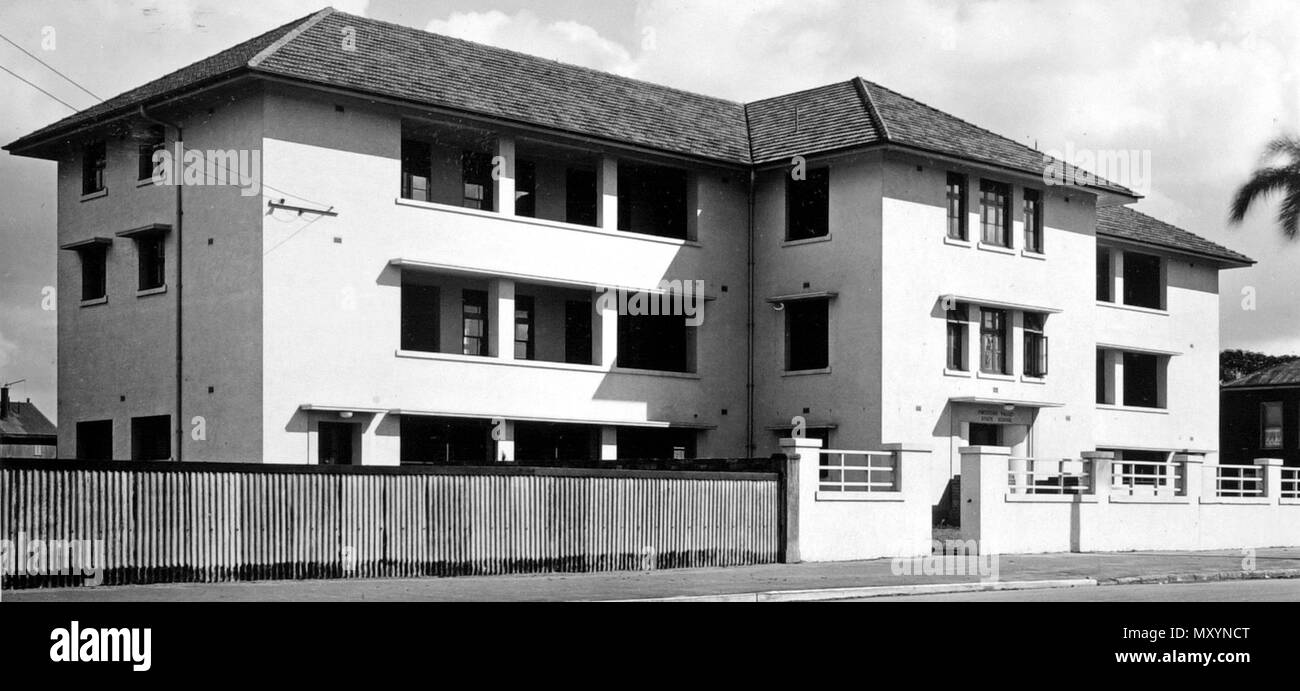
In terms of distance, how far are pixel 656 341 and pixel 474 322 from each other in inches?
203

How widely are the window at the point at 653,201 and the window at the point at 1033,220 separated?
8522 mm

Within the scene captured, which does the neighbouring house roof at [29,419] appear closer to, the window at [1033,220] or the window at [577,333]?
the window at [577,333]

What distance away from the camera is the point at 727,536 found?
25172 millimetres

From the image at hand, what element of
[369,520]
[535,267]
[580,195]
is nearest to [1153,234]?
[580,195]

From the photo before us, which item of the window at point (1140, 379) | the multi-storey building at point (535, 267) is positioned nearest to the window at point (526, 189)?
the multi-storey building at point (535, 267)

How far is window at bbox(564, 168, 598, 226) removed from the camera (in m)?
37.5

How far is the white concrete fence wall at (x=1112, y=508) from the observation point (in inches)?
1162

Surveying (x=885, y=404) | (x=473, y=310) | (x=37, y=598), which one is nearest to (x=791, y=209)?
(x=885, y=404)

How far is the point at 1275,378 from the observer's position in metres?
59.3

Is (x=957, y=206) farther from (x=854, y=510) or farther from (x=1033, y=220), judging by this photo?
(x=854, y=510)

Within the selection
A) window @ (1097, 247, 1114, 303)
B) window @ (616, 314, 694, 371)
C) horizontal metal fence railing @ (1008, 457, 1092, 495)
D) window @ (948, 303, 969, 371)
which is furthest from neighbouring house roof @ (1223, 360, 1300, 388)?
window @ (616, 314, 694, 371)

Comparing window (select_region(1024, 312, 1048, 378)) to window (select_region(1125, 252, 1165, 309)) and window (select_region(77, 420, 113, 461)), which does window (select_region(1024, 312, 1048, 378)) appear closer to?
window (select_region(1125, 252, 1165, 309))

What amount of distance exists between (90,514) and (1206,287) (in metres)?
38.1
